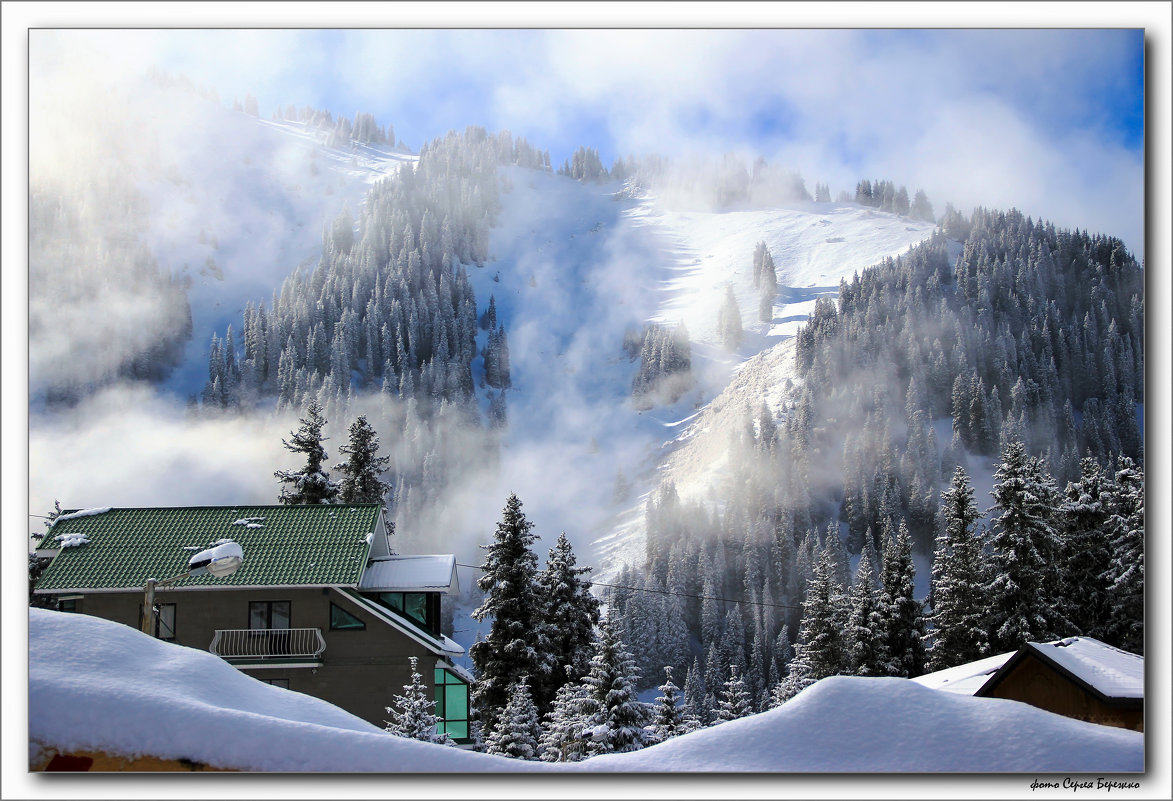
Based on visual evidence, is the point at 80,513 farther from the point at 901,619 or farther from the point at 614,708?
the point at 901,619

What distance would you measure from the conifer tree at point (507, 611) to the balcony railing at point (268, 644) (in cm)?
592

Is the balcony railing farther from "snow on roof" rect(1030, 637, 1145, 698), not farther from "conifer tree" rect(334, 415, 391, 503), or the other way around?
"snow on roof" rect(1030, 637, 1145, 698)

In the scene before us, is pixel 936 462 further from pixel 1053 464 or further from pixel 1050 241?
pixel 1050 241

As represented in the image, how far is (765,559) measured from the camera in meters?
48.2

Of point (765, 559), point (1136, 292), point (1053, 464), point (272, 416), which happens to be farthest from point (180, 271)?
point (765, 559)

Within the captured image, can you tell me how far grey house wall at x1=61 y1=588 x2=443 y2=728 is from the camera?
13953 millimetres

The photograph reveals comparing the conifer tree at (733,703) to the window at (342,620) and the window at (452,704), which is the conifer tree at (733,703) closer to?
the window at (452,704)

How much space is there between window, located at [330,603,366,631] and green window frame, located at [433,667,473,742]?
1.79 meters

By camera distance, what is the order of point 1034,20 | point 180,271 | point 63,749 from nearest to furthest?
point 63,749
point 1034,20
point 180,271

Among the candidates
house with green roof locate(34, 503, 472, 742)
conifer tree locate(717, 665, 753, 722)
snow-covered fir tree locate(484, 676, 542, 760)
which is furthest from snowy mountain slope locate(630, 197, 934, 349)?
snow-covered fir tree locate(484, 676, 542, 760)

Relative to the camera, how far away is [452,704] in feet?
52.9

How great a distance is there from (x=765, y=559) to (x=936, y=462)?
1638 centimetres

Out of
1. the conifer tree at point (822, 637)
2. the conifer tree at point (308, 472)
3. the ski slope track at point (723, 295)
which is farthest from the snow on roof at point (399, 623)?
the ski slope track at point (723, 295)

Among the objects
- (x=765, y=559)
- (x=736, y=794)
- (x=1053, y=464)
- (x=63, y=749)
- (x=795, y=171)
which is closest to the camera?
(x=63, y=749)
